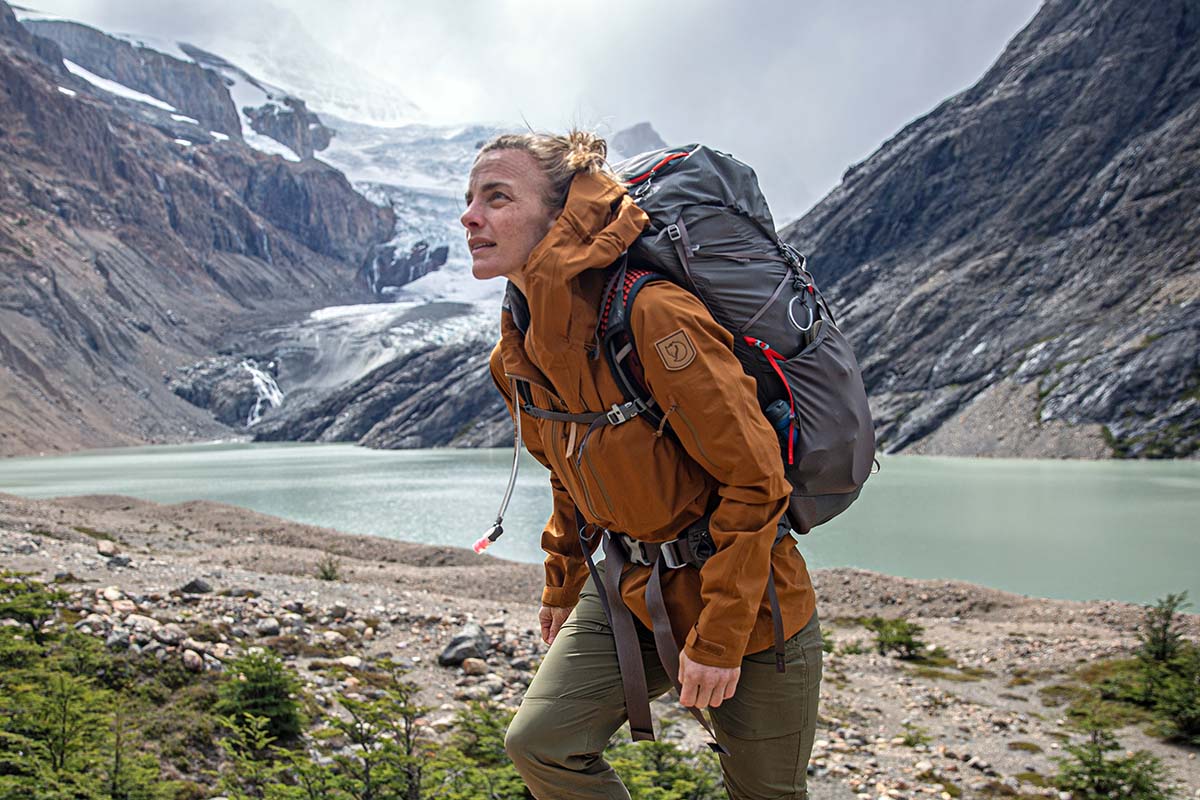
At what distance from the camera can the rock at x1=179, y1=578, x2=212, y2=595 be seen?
9.42m

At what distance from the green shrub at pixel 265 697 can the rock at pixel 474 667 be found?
2573mm

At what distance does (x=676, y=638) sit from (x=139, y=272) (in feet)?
579

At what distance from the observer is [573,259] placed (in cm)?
220

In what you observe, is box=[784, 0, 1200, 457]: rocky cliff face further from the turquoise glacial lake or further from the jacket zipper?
the jacket zipper

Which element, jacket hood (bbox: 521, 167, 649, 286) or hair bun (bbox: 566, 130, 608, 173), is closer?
jacket hood (bbox: 521, 167, 649, 286)

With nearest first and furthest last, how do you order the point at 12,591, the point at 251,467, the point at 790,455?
the point at 790,455 < the point at 12,591 < the point at 251,467

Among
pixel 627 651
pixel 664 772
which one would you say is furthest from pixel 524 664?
pixel 627 651

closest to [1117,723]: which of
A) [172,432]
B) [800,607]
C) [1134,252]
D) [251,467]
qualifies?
[800,607]

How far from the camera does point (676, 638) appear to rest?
94.1 inches

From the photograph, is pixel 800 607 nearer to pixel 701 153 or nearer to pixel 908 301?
pixel 701 153

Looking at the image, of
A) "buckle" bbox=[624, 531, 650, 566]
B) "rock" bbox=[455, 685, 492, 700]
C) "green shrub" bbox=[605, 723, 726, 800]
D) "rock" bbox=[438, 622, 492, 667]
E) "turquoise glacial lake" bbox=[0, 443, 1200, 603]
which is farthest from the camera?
"turquoise glacial lake" bbox=[0, 443, 1200, 603]

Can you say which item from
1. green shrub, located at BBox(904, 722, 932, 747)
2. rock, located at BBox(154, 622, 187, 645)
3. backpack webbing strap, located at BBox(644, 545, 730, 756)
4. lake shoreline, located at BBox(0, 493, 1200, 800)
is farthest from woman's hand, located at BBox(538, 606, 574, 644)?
green shrub, located at BBox(904, 722, 932, 747)

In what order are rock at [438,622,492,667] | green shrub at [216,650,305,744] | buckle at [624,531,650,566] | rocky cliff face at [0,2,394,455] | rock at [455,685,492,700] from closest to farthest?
buckle at [624,531,650,566]
green shrub at [216,650,305,744]
rock at [455,685,492,700]
rock at [438,622,492,667]
rocky cliff face at [0,2,394,455]

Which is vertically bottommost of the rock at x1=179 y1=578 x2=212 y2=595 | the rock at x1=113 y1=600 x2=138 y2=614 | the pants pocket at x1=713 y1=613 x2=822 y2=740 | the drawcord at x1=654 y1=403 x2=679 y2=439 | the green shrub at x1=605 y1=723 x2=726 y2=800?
the green shrub at x1=605 y1=723 x2=726 y2=800
